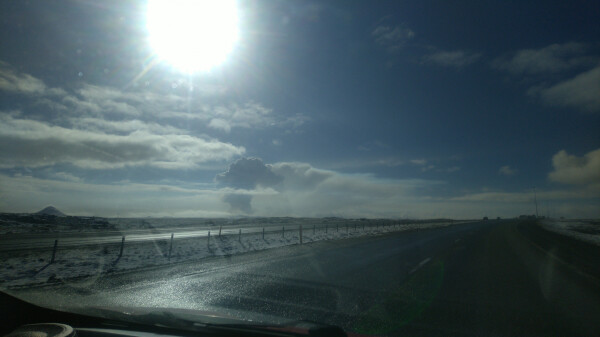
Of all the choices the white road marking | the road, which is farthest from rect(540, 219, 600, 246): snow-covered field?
the road

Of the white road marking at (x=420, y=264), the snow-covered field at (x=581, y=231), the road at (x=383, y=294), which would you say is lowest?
the road at (x=383, y=294)

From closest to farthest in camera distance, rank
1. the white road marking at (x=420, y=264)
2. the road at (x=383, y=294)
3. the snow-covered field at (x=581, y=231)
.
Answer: the road at (x=383, y=294) < the white road marking at (x=420, y=264) < the snow-covered field at (x=581, y=231)

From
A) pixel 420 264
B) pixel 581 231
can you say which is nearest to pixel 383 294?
pixel 420 264

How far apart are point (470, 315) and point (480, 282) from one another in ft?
11.9

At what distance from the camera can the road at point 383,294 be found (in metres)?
5.73

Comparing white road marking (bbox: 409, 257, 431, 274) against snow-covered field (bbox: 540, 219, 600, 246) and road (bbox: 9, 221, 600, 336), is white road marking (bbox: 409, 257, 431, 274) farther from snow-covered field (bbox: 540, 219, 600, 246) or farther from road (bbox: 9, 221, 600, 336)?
snow-covered field (bbox: 540, 219, 600, 246)

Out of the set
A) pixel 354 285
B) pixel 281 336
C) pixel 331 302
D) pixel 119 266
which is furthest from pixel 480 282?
pixel 119 266

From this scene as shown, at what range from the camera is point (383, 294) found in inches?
306

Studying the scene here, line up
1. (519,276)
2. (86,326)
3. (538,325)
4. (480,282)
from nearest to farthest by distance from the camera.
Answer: (86,326) < (538,325) < (480,282) < (519,276)

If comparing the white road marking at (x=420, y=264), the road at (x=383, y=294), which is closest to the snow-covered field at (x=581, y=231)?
the white road marking at (x=420, y=264)

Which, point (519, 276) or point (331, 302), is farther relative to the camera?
point (519, 276)

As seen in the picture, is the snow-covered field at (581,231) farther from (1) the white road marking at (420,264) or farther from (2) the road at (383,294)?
(2) the road at (383,294)

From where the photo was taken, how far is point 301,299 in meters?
7.19

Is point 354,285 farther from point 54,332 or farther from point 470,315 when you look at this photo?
point 54,332
